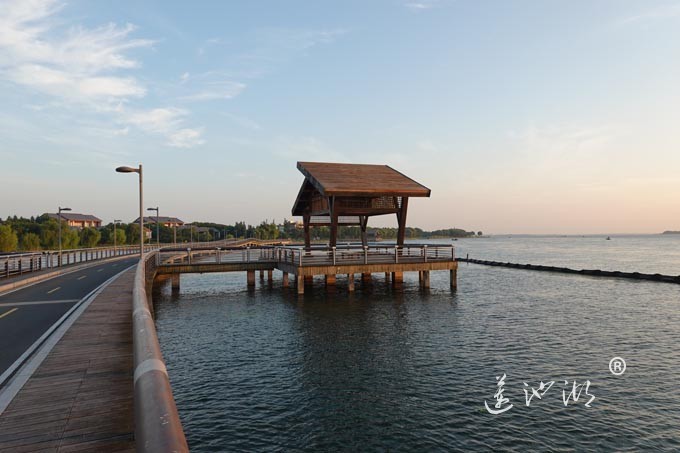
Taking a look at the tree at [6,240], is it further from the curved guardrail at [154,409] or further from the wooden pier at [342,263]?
the curved guardrail at [154,409]

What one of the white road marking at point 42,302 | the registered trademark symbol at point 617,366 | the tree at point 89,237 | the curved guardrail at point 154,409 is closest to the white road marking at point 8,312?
the white road marking at point 42,302

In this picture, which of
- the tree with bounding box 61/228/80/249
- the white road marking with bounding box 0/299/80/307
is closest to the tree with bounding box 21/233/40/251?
the tree with bounding box 61/228/80/249

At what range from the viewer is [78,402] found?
695 centimetres

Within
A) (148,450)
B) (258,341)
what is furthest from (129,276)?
(148,450)

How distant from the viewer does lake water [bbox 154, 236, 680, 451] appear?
10.2m

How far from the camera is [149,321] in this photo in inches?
316

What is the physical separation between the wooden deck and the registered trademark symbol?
16.0 meters

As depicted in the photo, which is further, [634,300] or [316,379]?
[634,300]

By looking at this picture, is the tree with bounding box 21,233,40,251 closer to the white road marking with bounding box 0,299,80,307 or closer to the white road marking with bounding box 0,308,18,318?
the white road marking with bounding box 0,299,80,307

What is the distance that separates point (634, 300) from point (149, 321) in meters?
36.0

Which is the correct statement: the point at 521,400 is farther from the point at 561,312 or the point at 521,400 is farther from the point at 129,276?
the point at 129,276

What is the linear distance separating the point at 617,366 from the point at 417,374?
311 inches

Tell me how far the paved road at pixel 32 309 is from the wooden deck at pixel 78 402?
1.24 m

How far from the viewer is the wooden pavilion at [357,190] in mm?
31234
